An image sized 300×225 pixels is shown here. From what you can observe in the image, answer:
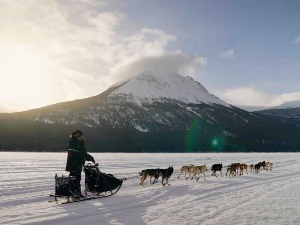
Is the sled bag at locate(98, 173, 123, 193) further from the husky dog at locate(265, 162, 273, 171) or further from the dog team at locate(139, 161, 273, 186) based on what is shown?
the husky dog at locate(265, 162, 273, 171)

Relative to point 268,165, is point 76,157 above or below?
above

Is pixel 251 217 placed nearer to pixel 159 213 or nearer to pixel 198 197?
pixel 159 213

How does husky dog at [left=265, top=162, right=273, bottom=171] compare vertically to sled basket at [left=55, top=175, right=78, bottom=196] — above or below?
below

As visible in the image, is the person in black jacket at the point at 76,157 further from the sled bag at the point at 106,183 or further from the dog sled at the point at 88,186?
the sled bag at the point at 106,183

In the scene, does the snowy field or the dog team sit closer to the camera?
the snowy field

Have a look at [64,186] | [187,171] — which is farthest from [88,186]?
[187,171]

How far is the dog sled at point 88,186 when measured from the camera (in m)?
9.92

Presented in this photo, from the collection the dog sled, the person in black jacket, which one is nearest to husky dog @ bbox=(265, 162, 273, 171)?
the dog sled

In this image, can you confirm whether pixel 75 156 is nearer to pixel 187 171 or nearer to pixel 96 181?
pixel 96 181

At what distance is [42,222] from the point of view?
23.2 ft

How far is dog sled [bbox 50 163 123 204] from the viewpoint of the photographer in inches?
391

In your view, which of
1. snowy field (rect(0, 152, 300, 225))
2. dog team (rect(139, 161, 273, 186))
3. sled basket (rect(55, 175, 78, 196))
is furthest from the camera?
dog team (rect(139, 161, 273, 186))

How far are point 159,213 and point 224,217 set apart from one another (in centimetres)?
176

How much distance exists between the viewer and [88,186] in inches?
430
